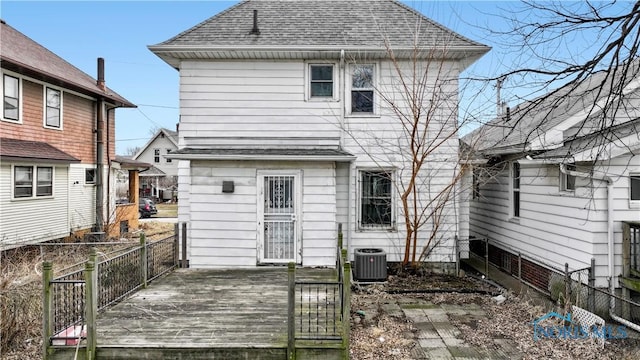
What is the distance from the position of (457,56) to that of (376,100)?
2.24 meters

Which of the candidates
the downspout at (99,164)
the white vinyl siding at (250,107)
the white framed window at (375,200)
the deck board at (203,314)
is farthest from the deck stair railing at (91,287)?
the downspout at (99,164)

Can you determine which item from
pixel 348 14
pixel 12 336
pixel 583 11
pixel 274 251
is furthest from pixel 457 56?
pixel 12 336

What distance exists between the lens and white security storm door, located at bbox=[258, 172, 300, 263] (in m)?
9.24

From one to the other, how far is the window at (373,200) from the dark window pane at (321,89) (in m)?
2.20

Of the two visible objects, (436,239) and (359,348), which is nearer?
(359,348)

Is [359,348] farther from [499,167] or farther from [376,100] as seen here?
[499,167]

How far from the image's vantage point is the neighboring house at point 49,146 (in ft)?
39.9

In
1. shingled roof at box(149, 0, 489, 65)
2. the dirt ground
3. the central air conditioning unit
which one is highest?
shingled roof at box(149, 0, 489, 65)

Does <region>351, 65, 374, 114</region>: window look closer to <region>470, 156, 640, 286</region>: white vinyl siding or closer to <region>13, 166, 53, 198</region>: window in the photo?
<region>470, 156, 640, 286</region>: white vinyl siding

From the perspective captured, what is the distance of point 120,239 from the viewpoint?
16.2 meters

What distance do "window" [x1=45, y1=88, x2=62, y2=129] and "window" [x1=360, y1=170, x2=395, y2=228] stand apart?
12.0 metres

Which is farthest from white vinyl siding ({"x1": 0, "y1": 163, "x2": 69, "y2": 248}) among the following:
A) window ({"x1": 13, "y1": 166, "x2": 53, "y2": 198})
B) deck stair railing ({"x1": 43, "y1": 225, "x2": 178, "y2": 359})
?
deck stair railing ({"x1": 43, "y1": 225, "x2": 178, "y2": 359})

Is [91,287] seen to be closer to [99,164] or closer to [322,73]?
[322,73]

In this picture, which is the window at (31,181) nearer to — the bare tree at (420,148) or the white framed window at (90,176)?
the white framed window at (90,176)
